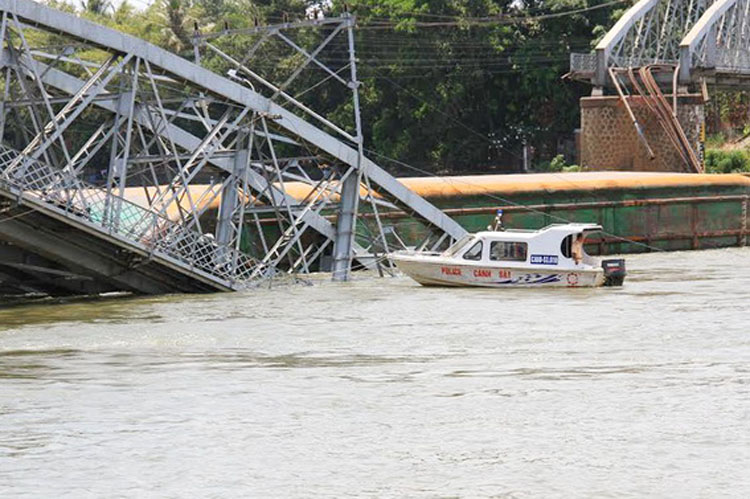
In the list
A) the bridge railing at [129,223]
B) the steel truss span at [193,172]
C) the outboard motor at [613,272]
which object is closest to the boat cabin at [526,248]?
the outboard motor at [613,272]

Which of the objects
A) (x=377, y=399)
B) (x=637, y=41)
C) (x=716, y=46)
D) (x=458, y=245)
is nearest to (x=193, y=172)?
(x=458, y=245)

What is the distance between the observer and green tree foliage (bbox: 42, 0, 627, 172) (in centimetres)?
9150

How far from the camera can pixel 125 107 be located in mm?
36031

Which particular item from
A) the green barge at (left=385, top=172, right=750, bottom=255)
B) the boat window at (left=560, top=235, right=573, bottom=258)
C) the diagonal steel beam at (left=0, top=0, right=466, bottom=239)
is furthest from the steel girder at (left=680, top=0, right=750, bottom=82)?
the boat window at (left=560, top=235, right=573, bottom=258)

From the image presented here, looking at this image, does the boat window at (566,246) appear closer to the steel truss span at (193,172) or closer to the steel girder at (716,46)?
the steel truss span at (193,172)

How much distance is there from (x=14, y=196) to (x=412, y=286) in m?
11.6

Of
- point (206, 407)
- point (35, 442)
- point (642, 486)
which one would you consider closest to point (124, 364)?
point (206, 407)

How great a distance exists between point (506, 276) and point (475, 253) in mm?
973

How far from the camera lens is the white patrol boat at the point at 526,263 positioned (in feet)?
131

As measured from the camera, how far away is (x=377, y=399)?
2347 cm

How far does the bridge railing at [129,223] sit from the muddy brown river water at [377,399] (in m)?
1.64

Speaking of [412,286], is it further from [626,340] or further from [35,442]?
[35,442]

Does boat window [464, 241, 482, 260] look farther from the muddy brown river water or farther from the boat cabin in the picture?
the muddy brown river water

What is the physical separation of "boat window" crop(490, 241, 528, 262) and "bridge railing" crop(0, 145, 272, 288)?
5437 millimetres
